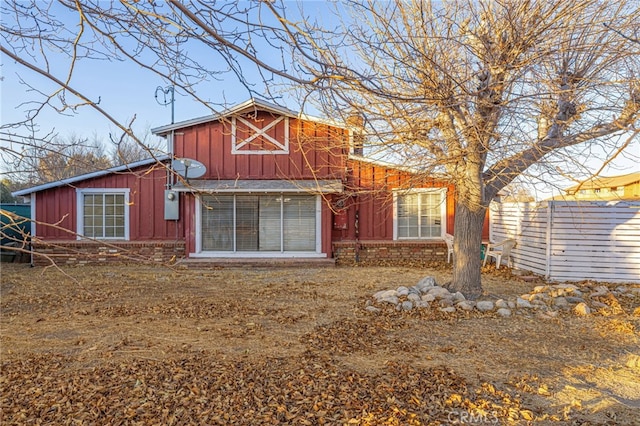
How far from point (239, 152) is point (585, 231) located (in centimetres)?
941

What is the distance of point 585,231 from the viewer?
352 inches

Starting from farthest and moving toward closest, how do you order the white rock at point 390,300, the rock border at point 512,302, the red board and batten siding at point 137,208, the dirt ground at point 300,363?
the red board and batten siding at point 137,208 → the white rock at point 390,300 → the rock border at point 512,302 → the dirt ground at point 300,363

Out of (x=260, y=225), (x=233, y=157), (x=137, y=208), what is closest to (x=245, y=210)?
(x=260, y=225)

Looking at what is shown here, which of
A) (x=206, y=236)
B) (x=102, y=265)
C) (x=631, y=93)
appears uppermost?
(x=631, y=93)

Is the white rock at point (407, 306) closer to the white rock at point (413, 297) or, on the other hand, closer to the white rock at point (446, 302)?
the white rock at point (413, 297)

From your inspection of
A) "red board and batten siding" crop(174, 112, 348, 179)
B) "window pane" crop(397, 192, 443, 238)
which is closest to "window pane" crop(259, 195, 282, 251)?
"red board and batten siding" crop(174, 112, 348, 179)

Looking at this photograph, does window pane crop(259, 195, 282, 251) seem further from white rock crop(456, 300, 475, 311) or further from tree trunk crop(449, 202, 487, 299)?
white rock crop(456, 300, 475, 311)

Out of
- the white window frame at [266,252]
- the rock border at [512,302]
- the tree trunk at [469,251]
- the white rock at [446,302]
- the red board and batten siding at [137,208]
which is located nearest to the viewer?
the rock border at [512,302]

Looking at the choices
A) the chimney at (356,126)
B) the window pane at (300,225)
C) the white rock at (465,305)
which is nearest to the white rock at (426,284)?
the white rock at (465,305)

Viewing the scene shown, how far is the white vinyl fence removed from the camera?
8789 mm

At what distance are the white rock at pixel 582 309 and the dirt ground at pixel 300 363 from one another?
0.11 meters

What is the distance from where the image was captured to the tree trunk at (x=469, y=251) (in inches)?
285

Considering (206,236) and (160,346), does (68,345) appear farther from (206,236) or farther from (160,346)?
(206,236)

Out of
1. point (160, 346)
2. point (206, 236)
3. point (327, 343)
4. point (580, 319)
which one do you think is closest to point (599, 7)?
point (580, 319)
